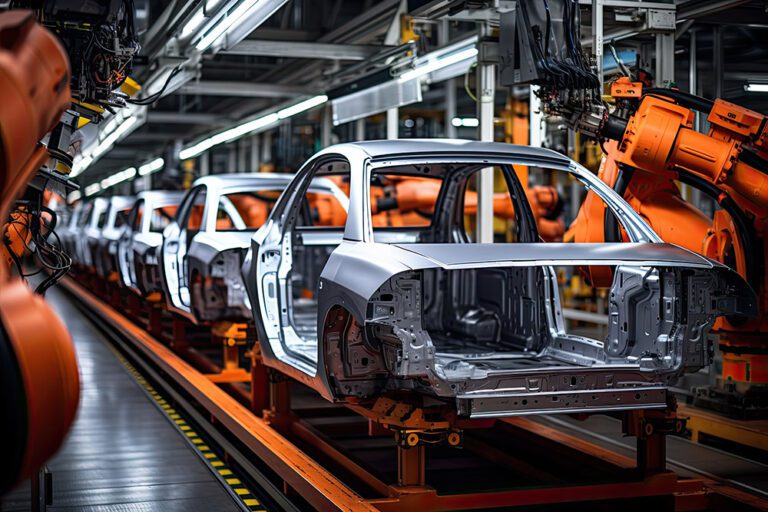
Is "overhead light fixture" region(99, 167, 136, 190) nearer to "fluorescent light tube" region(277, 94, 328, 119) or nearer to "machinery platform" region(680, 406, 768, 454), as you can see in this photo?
"fluorescent light tube" region(277, 94, 328, 119)

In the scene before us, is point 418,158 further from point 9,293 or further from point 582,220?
point 9,293

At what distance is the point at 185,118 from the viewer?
69.8 ft

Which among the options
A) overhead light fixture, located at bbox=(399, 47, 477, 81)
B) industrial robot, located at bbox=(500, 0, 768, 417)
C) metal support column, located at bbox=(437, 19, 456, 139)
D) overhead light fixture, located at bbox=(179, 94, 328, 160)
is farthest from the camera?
metal support column, located at bbox=(437, 19, 456, 139)

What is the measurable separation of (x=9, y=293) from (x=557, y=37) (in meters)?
4.68

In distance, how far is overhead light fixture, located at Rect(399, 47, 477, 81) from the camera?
8.84 metres

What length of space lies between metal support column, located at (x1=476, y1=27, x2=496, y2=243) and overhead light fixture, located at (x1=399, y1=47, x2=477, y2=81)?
42 cm

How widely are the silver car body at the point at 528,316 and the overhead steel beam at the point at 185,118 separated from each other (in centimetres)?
1550

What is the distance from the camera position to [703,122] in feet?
27.1

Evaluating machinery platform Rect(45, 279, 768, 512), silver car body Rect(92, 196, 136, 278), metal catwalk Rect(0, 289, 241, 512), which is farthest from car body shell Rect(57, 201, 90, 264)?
machinery platform Rect(45, 279, 768, 512)

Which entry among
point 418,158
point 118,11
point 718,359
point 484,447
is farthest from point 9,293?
point 718,359

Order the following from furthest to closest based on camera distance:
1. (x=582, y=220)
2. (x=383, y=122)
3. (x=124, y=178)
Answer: (x=124, y=178)
(x=383, y=122)
(x=582, y=220)

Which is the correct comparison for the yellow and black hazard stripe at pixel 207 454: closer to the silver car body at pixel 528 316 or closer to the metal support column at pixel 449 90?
the silver car body at pixel 528 316

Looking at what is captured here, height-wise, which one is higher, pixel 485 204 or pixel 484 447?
pixel 485 204

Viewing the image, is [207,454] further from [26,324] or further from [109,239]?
[109,239]
